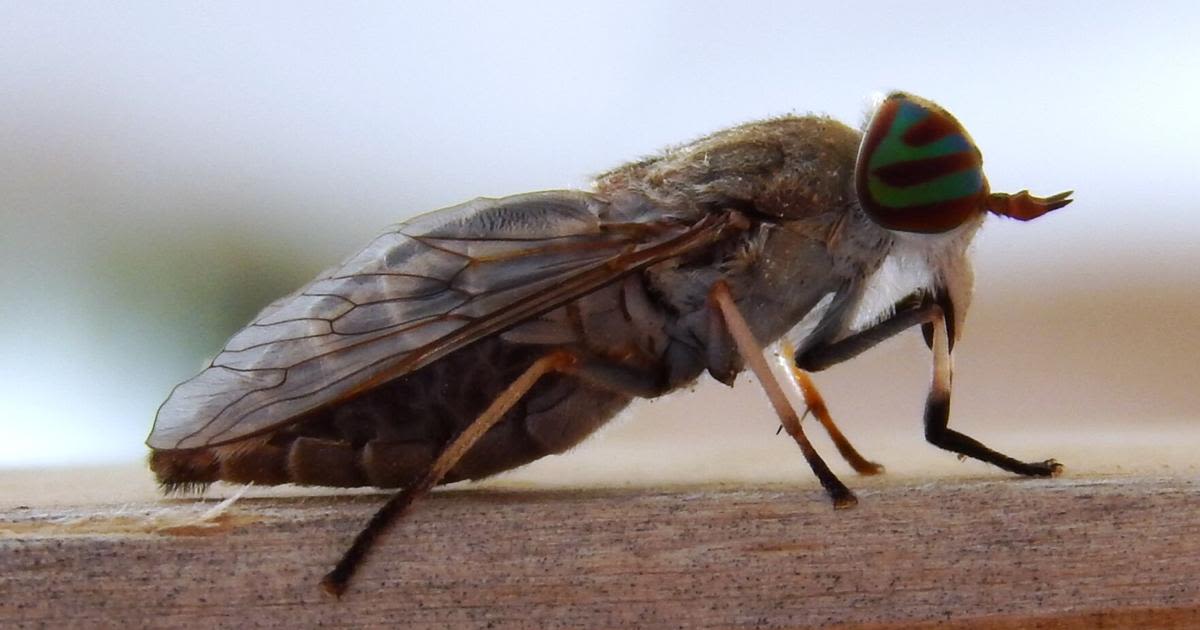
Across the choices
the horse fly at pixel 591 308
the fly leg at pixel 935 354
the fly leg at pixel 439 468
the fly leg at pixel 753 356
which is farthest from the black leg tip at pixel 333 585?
the fly leg at pixel 935 354

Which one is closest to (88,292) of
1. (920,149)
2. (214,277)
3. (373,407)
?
(214,277)

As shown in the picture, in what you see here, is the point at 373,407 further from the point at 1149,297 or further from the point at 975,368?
the point at 1149,297

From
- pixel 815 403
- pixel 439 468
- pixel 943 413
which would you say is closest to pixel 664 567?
pixel 439 468

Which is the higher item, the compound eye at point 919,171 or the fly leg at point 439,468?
the compound eye at point 919,171

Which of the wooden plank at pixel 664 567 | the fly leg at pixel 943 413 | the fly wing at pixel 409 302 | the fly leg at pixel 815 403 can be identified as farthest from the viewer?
the fly leg at pixel 815 403

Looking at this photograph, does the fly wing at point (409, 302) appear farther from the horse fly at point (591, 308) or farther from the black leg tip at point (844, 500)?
the black leg tip at point (844, 500)

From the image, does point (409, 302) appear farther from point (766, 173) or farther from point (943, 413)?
point (943, 413)

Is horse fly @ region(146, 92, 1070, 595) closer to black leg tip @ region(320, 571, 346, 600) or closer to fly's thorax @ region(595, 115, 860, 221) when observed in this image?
fly's thorax @ region(595, 115, 860, 221)
